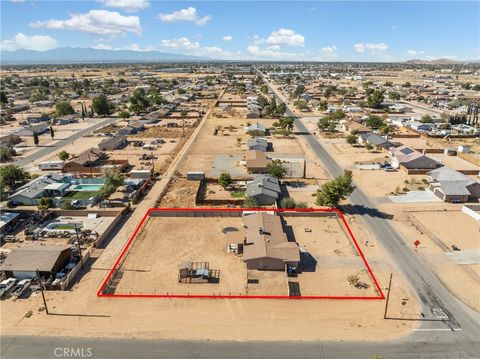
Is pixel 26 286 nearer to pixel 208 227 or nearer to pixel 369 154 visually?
pixel 208 227

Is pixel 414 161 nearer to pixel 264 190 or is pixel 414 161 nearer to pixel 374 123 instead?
pixel 264 190

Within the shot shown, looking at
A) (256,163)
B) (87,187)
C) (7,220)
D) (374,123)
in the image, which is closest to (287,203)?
(256,163)

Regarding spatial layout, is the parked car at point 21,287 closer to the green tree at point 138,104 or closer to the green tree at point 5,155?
the green tree at point 5,155

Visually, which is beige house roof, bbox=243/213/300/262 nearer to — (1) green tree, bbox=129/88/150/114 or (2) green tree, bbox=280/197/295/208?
(2) green tree, bbox=280/197/295/208

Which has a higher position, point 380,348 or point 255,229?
point 255,229

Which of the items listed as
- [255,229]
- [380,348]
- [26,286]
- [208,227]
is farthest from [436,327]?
[26,286]

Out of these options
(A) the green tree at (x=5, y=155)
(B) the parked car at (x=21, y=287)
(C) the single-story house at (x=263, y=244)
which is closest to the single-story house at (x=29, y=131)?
(A) the green tree at (x=5, y=155)
